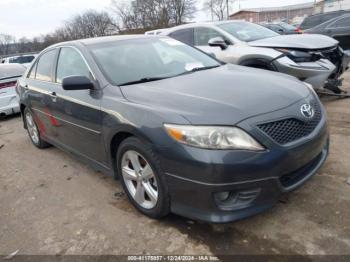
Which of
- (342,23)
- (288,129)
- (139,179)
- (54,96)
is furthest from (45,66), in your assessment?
(342,23)

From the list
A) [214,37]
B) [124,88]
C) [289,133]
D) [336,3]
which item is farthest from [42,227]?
[336,3]

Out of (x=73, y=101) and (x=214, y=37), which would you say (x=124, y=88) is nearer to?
(x=73, y=101)

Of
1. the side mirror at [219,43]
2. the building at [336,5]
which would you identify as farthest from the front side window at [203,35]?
the building at [336,5]

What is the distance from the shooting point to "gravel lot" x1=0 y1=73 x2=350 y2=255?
2645 millimetres

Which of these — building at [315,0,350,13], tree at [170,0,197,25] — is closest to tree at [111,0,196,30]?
tree at [170,0,197,25]

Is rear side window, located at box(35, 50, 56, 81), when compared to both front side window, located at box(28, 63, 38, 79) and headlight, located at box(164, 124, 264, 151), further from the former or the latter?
headlight, located at box(164, 124, 264, 151)

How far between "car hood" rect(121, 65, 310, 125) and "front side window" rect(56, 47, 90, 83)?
77 cm

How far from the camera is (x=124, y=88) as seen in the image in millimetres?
3195

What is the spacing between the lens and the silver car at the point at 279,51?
557cm

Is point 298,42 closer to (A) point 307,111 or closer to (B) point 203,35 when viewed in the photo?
(B) point 203,35

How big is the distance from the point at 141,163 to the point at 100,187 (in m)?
1.06

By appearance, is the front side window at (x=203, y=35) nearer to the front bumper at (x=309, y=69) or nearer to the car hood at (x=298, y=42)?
the car hood at (x=298, y=42)

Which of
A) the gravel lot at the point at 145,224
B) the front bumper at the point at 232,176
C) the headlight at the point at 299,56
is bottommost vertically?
the gravel lot at the point at 145,224

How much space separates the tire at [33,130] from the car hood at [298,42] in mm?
3838
